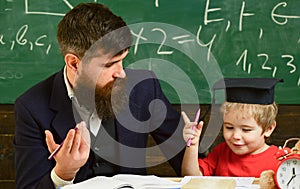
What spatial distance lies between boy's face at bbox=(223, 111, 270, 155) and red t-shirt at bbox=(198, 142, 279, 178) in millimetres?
40

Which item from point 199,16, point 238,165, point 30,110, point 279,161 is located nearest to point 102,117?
point 30,110

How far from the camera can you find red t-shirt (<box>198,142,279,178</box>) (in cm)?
217

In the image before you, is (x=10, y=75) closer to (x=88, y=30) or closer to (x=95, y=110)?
(x=95, y=110)

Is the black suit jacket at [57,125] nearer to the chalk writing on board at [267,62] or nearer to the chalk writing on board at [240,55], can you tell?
the chalk writing on board at [240,55]

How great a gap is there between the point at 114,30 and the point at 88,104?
35cm

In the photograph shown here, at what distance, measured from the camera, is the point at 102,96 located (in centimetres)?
223

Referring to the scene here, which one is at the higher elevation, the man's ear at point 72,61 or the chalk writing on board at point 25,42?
the man's ear at point 72,61

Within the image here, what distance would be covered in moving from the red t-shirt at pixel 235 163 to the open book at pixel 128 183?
0.89 ft

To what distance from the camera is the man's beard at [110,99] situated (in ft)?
7.23

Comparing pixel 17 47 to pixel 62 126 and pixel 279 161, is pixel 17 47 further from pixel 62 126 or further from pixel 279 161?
pixel 279 161

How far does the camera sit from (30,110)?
2219 mm

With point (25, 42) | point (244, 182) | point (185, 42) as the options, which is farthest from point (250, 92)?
point (25, 42)

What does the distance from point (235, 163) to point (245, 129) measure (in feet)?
0.51

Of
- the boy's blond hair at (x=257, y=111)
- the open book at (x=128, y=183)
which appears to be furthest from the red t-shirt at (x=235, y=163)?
the open book at (x=128, y=183)
